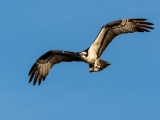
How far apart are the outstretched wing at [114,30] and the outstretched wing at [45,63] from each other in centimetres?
162

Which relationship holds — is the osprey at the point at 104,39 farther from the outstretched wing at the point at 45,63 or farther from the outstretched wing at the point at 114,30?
the outstretched wing at the point at 45,63

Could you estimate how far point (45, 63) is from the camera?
3556 centimetres

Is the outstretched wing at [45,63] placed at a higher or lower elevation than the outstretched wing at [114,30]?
lower

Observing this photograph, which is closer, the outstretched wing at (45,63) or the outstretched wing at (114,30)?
the outstretched wing at (114,30)

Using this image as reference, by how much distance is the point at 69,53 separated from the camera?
108 ft

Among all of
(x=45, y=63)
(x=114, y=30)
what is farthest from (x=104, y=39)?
(x=45, y=63)

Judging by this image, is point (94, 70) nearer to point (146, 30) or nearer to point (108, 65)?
point (108, 65)

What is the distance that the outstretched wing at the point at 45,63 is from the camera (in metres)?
34.7

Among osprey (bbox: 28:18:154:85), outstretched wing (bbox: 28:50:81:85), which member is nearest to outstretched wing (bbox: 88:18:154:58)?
osprey (bbox: 28:18:154:85)

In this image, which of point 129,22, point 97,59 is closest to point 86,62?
point 97,59

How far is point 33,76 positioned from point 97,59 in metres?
4.11

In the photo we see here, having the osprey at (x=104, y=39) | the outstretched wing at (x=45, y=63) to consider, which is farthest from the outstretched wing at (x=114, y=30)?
the outstretched wing at (x=45, y=63)

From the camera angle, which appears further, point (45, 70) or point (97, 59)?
point (45, 70)

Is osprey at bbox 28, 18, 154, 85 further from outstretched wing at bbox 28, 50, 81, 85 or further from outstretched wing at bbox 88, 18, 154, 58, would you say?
outstretched wing at bbox 28, 50, 81, 85
